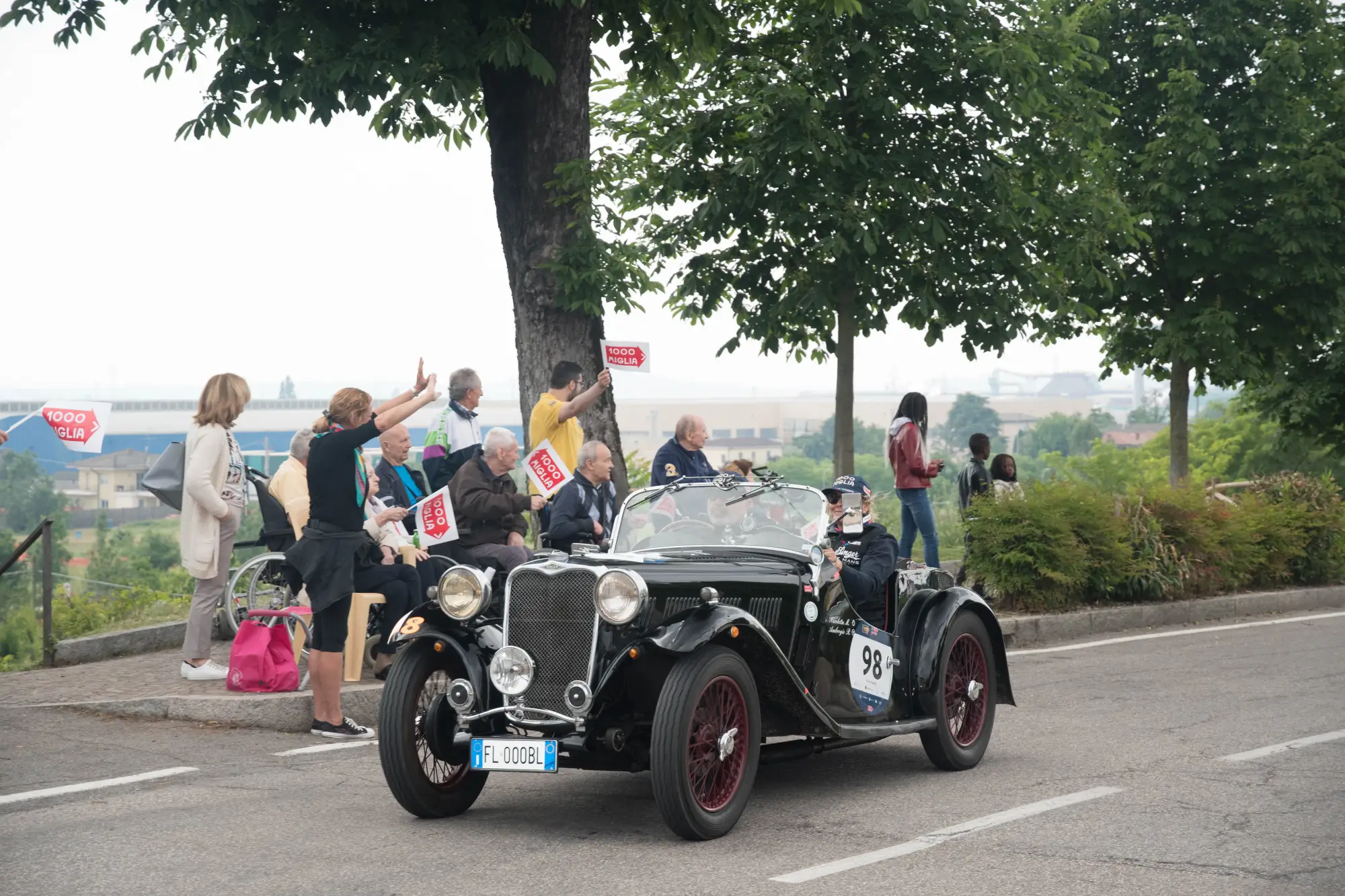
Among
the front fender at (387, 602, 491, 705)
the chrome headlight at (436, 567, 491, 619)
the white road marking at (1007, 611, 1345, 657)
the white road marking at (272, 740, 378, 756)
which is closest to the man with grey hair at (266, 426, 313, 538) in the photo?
the white road marking at (272, 740, 378, 756)

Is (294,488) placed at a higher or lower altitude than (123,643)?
higher

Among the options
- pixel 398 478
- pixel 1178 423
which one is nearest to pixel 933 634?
pixel 398 478

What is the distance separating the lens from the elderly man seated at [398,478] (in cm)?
1183

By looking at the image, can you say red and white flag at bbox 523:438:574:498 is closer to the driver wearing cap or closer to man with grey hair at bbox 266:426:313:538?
man with grey hair at bbox 266:426:313:538

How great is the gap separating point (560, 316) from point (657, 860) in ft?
29.9

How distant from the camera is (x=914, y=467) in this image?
1584 cm

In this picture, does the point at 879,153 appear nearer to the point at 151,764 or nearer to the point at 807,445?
the point at 151,764

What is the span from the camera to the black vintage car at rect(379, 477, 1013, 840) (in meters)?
6.77

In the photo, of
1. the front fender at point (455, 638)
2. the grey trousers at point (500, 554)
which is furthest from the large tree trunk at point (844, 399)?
the front fender at point (455, 638)

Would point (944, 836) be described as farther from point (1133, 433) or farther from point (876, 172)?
point (1133, 433)

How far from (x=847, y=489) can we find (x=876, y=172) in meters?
10.4

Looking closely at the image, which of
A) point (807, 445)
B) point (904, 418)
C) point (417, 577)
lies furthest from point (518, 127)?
point (807, 445)

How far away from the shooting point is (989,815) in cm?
720

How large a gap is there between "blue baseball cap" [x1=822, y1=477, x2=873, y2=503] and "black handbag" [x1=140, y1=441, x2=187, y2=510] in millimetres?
5061
